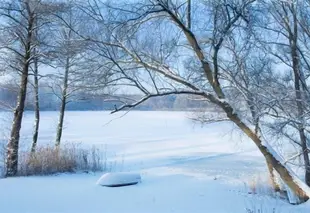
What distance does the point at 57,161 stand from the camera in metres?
9.80

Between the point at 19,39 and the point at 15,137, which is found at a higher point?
the point at 19,39

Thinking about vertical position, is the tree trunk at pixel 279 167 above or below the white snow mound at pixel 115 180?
above

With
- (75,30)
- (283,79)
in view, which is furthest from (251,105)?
(75,30)

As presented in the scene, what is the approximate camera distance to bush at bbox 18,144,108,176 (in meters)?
9.30

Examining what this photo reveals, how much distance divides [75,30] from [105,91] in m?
1.34

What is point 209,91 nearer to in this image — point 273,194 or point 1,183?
point 273,194

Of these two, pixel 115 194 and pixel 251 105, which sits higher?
pixel 251 105

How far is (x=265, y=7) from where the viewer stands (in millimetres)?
6965

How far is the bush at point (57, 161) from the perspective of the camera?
9.30 meters

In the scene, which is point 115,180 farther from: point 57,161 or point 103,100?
point 57,161

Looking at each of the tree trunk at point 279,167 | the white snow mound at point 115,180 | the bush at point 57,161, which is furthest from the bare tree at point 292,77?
the bush at point 57,161

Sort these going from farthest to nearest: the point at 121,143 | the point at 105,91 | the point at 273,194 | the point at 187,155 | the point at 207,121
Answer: the point at 121,143 < the point at 187,155 < the point at 207,121 < the point at 273,194 < the point at 105,91

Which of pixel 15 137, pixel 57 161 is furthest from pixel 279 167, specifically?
pixel 15 137

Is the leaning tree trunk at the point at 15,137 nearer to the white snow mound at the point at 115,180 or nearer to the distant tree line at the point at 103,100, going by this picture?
the distant tree line at the point at 103,100
